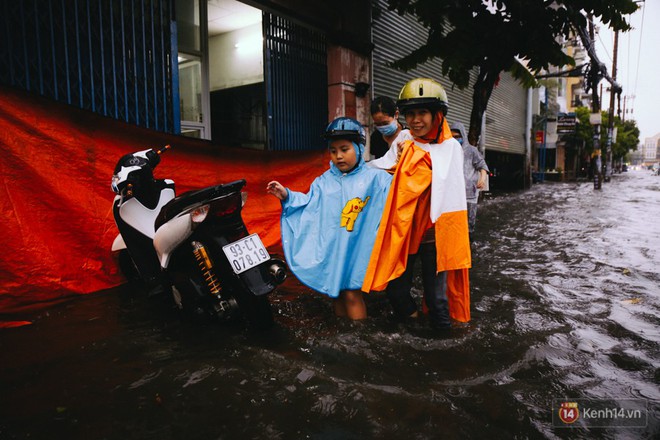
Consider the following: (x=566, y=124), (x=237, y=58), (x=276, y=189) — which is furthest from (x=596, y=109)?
(x=276, y=189)

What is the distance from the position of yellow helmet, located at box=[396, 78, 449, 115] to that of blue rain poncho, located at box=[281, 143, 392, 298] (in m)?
0.50

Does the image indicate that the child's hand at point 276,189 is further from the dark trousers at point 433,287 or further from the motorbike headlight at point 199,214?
the dark trousers at point 433,287

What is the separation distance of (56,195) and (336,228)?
2.86m

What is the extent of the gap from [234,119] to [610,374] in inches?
331

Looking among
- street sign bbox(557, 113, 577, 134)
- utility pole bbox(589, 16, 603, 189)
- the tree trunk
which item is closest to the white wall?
the tree trunk

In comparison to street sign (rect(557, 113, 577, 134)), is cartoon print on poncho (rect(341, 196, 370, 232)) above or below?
below

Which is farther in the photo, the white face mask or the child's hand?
the white face mask

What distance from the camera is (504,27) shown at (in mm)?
6969

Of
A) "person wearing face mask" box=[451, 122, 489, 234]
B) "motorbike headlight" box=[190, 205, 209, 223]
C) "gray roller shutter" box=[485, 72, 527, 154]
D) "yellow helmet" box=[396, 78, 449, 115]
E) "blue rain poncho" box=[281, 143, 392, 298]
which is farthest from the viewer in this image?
"gray roller shutter" box=[485, 72, 527, 154]

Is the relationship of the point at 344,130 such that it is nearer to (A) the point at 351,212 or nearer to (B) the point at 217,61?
(A) the point at 351,212

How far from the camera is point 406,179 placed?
3.01 metres

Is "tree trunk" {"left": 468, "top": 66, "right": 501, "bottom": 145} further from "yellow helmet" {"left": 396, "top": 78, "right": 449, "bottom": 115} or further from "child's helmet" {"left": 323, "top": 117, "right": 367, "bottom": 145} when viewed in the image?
"child's helmet" {"left": 323, "top": 117, "right": 367, "bottom": 145}

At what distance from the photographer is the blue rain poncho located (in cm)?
306

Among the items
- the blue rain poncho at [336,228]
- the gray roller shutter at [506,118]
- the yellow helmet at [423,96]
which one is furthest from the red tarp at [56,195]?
the gray roller shutter at [506,118]
